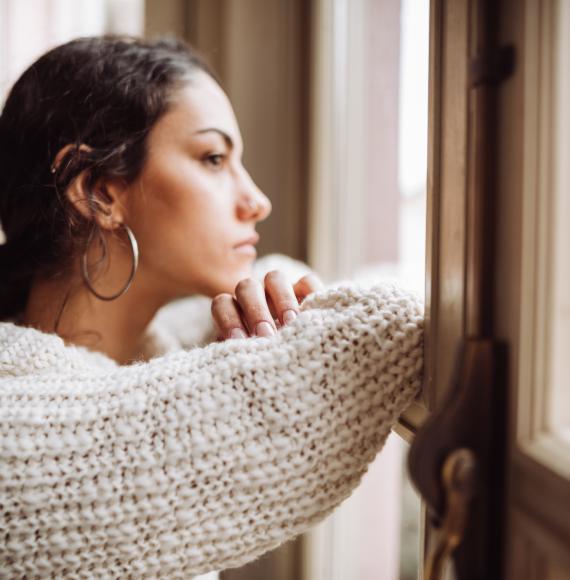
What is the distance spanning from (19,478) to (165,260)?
39 cm

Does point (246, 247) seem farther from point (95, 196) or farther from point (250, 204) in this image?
point (95, 196)

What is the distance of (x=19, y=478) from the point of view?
0.50 meters

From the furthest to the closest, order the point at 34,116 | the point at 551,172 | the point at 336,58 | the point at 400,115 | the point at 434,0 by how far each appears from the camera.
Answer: the point at 336,58, the point at 400,115, the point at 34,116, the point at 434,0, the point at 551,172

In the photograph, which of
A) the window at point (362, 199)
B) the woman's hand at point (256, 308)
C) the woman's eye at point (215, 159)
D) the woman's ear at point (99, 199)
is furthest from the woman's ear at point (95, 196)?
the window at point (362, 199)

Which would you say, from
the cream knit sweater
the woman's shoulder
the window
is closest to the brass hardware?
the cream knit sweater

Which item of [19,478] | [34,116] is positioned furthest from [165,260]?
[19,478]

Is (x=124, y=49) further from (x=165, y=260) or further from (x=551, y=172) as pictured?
(x=551, y=172)

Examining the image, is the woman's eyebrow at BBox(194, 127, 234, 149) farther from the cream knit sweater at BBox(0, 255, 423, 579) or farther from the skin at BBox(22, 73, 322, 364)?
the cream knit sweater at BBox(0, 255, 423, 579)

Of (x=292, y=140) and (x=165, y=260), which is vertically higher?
(x=292, y=140)

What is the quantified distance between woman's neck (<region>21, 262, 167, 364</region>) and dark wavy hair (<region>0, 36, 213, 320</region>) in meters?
0.03

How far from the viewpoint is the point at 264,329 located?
0.62 metres

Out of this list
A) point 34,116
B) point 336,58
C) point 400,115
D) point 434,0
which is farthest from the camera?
point 336,58

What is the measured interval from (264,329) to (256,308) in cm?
4

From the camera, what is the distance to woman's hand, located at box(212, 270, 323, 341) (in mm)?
637
